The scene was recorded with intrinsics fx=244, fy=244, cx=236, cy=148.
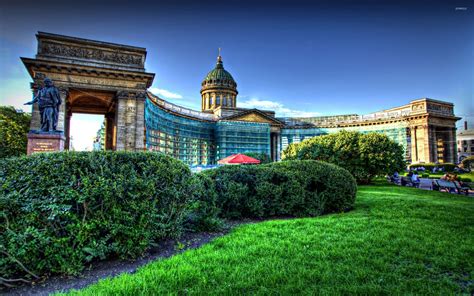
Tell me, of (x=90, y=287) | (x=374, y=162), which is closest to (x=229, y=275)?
(x=90, y=287)

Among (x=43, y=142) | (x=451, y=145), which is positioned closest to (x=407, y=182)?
(x=43, y=142)

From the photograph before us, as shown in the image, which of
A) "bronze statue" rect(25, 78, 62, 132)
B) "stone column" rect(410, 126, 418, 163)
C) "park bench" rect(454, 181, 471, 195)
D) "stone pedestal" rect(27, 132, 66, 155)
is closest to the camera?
"stone pedestal" rect(27, 132, 66, 155)

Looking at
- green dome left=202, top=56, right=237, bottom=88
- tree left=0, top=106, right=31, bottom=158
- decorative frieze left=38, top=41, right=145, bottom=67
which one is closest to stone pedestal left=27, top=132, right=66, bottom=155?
decorative frieze left=38, top=41, right=145, bottom=67

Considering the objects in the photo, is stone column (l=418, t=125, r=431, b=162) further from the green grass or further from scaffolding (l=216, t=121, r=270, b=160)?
the green grass

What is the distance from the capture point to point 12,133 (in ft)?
101

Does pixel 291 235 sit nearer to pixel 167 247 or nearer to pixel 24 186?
pixel 167 247

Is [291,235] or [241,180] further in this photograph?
[241,180]

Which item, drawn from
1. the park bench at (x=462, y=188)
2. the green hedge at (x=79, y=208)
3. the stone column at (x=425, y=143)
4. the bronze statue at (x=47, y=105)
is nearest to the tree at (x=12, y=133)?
the bronze statue at (x=47, y=105)

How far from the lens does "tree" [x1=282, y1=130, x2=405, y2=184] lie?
882 inches

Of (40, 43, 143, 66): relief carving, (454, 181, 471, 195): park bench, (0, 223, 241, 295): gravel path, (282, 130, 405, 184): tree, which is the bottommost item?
(454, 181, 471, 195): park bench

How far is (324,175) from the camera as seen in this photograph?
8.15 meters

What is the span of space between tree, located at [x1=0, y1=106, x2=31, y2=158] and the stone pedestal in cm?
2448

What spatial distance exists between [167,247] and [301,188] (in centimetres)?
446

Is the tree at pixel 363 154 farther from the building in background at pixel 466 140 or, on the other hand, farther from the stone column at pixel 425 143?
the building in background at pixel 466 140
